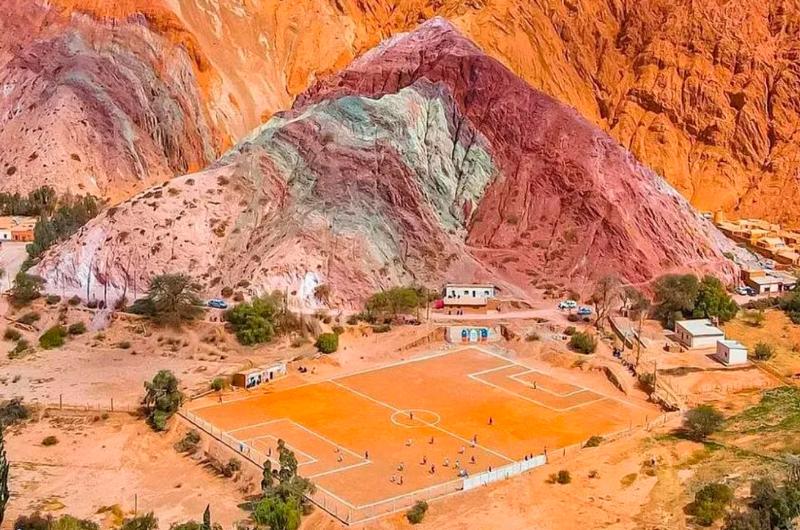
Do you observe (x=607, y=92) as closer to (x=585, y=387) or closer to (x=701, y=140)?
(x=701, y=140)

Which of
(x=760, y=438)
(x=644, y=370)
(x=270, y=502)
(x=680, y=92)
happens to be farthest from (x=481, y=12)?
(x=270, y=502)

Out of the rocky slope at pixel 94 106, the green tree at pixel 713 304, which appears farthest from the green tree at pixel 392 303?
the rocky slope at pixel 94 106

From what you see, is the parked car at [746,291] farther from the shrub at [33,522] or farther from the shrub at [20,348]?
the shrub at [33,522]

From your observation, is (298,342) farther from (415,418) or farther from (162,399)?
(415,418)

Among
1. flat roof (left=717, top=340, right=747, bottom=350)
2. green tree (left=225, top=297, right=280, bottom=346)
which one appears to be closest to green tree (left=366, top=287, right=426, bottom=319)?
green tree (left=225, top=297, right=280, bottom=346)

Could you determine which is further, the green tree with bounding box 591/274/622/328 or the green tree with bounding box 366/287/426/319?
the green tree with bounding box 591/274/622/328

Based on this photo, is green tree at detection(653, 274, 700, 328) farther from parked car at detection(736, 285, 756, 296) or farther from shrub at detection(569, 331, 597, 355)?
parked car at detection(736, 285, 756, 296)

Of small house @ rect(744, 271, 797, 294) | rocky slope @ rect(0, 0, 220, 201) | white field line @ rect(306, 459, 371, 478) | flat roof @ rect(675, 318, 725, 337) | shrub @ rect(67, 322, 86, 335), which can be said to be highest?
rocky slope @ rect(0, 0, 220, 201)
